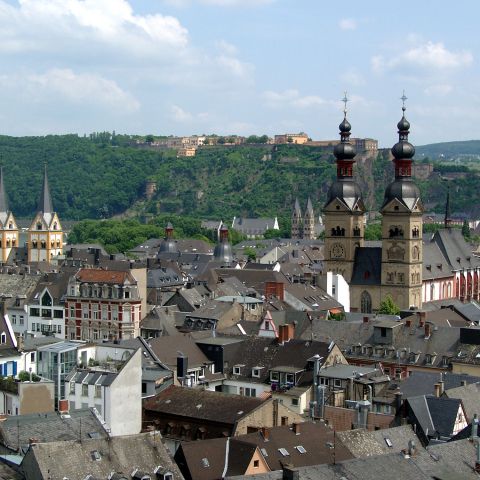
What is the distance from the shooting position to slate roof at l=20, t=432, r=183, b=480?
146 ft

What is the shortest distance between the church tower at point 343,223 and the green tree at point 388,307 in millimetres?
6811

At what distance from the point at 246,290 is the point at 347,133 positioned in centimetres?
2892

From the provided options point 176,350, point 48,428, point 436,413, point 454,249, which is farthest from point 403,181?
point 48,428

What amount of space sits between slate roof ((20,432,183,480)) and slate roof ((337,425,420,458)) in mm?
9590

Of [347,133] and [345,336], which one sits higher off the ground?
[347,133]

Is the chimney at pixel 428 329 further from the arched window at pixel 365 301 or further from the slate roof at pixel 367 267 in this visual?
the slate roof at pixel 367 267

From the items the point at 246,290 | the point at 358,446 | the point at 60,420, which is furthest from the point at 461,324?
the point at 60,420

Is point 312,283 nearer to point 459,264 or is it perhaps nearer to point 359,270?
point 359,270

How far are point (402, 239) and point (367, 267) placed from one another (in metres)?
5.08

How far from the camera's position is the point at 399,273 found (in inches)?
5079

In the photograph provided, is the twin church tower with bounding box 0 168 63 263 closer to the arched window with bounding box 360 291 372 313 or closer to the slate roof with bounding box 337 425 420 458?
the arched window with bounding box 360 291 372 313

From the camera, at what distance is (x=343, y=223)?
132 m

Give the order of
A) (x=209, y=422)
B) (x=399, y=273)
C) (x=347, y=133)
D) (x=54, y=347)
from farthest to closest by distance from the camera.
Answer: (x=347, y=133)
(x=399, y=273)
(x=54, y=347)
(x=209, y=422)

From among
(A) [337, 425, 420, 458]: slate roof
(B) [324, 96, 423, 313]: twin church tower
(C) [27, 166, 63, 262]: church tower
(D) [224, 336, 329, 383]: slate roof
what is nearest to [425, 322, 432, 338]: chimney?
(D) [224, 336, 329, 383]: slate roof
